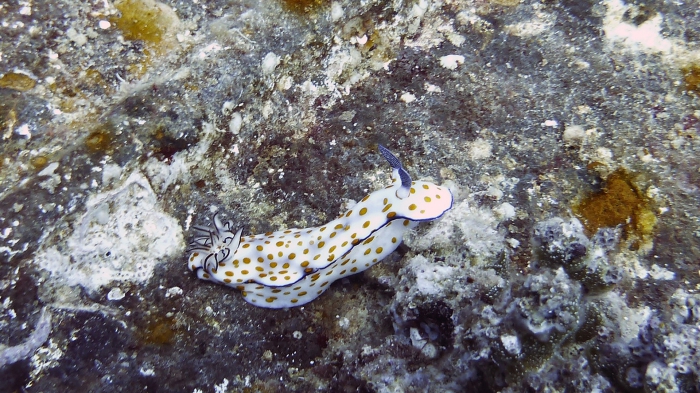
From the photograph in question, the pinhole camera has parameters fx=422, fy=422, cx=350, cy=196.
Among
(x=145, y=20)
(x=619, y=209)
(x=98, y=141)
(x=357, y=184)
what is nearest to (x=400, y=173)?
(x=357, y=184)

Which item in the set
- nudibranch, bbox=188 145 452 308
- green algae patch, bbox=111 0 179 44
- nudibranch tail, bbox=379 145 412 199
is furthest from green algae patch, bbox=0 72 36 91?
nudibranch tail, bbox=379 145 412 199

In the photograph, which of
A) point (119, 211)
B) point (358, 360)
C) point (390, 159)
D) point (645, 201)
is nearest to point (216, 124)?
point (119, 211)

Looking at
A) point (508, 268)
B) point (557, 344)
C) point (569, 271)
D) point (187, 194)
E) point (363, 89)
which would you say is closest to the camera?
point (557, 344)

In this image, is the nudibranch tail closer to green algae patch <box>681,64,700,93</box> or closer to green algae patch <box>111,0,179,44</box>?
green algae patch <box>111,0,179,44</box>

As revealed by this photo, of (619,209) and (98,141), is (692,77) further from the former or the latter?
(98,141)

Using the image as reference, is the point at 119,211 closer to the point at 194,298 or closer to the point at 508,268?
the point at 194,298
